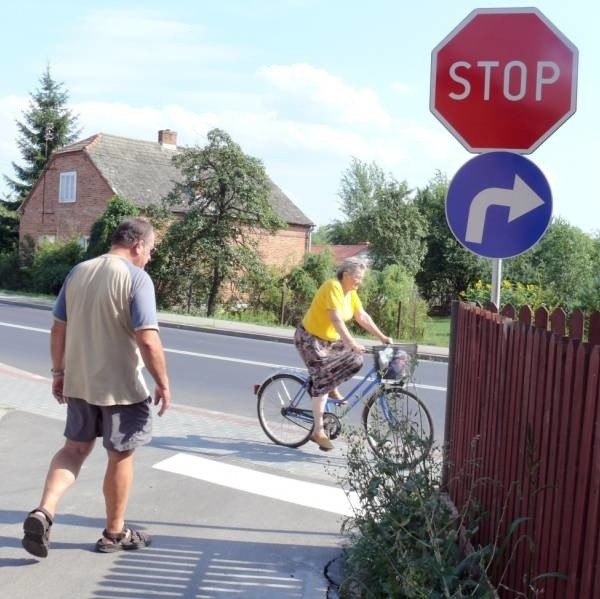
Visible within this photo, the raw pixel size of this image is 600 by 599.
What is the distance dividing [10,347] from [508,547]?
13.6m

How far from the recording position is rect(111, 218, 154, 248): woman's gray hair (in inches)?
A: 184

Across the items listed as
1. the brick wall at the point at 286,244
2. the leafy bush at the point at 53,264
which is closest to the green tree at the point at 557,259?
the brick wall at the point at 286,244

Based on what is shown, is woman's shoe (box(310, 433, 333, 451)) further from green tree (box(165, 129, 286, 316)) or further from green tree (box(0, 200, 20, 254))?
green tree (box(0, 200, 20, 254))

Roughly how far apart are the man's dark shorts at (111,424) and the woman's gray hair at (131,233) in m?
0.91

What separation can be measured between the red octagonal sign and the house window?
124ft

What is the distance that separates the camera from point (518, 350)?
3.72m

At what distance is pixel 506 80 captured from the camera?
16.2ft

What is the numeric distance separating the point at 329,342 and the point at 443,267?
48.1m

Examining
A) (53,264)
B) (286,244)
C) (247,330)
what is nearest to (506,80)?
(247,330)

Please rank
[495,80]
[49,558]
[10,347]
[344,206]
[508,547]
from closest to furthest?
[508,547], [49,558], [495,80], [10,347], [344,206]

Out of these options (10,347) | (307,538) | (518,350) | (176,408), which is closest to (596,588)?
(518,350)

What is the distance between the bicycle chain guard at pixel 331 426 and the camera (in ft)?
24.3

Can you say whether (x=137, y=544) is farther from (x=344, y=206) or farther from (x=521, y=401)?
(x=344, y=206)

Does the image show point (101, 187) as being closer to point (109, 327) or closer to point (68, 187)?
point (68, 187)
